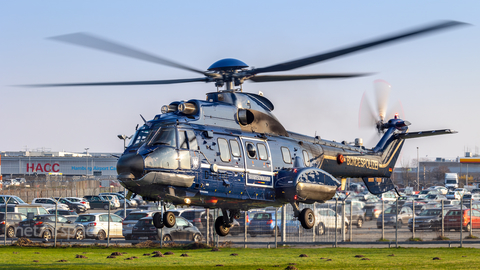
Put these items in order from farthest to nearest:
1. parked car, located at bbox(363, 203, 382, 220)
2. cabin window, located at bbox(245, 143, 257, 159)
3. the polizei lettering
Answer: parked car, located at bbox(363, 203, 382, 220)
the polizei lettering
cabin window, located at bbox(245, 143, 257, 159)

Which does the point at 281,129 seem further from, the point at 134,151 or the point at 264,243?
the point at 264,243

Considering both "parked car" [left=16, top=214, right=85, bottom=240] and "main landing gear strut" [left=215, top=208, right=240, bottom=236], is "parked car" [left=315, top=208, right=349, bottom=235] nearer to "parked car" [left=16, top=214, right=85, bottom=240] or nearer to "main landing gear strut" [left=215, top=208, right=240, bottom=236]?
"main landing gear strut" [left=215, top=208, right=240, bottom=236]

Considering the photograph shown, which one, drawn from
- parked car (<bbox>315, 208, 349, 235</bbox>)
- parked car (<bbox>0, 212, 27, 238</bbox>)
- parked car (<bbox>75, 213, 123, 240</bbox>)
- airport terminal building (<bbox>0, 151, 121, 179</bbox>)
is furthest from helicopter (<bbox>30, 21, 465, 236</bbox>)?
airport terminal building (<bbox>0, 151, 121, 179</bbox>)

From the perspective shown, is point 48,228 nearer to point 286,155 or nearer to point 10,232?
point 10,232

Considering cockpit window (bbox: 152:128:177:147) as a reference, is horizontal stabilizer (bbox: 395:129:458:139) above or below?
above

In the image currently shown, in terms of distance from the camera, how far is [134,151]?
14.4m

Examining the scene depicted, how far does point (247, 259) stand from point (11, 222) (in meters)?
17.2

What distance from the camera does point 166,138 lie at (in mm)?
14750

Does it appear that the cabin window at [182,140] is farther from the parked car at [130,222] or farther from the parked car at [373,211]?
the parked car at [373,211]

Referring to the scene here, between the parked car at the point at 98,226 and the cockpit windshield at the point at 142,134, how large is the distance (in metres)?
19.8

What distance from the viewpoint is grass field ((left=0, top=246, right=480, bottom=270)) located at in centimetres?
A: 2272

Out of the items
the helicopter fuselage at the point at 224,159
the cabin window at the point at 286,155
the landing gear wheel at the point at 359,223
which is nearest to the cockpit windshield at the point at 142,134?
the helicopter fuselage at the point at 224,159

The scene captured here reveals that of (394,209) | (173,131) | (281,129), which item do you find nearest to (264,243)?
(394,209)

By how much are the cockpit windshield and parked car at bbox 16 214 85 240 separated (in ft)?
65.1
